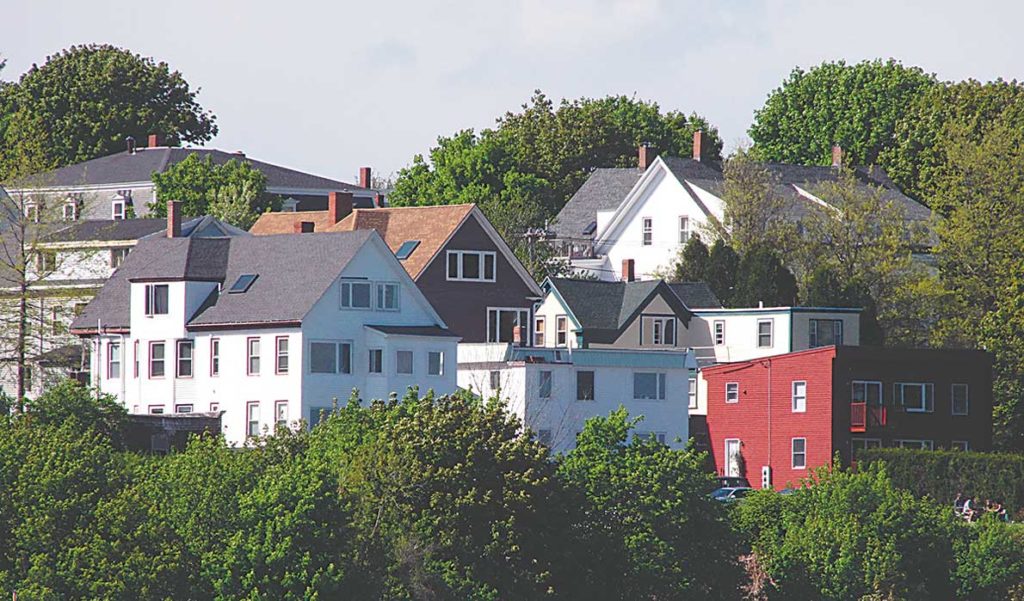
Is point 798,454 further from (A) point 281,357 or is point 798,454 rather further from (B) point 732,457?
(A) point 281,357

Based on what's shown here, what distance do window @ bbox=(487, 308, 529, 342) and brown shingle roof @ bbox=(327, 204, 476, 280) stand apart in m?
3.43

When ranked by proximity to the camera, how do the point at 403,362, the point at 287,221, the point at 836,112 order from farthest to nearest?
the point at 836,112 → the point at 287,221 → the point at 403,362

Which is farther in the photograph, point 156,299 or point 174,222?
point 174,222

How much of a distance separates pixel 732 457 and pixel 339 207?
19827 mm

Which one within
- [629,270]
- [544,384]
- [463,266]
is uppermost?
[629,270]

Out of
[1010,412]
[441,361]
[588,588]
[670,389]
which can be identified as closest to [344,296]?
[441,361]

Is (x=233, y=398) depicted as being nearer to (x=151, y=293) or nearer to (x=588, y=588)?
(x=151, y=293)

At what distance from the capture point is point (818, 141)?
449ft

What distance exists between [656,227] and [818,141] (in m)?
29.5

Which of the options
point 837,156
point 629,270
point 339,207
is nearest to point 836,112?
point 837,156

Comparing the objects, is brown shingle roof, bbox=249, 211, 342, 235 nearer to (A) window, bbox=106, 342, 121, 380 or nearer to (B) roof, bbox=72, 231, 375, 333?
(B) roof, bbox=72, 231, 375, 333

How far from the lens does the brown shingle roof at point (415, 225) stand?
286ft

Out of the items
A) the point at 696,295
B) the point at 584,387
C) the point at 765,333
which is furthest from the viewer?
the point at 696,295

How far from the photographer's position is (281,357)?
76312 millimetres
